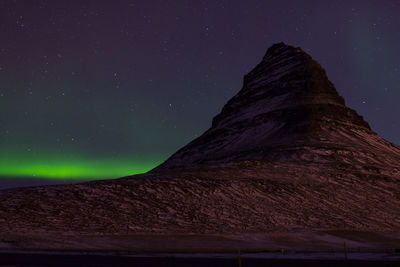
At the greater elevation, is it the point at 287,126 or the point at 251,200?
the point at 287,126

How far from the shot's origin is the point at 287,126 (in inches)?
4486

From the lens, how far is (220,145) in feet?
394

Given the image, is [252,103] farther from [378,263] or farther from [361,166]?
[378,263]

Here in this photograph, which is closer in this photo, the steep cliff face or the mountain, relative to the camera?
the mountain

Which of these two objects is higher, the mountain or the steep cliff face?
the steep cliff face

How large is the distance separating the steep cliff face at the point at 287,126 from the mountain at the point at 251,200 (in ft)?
1.73

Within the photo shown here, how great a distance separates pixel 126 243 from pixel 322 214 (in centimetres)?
3311

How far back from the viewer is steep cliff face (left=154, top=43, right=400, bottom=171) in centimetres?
9750

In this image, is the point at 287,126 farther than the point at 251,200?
Yes

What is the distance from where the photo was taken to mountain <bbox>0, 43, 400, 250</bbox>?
38.8 m

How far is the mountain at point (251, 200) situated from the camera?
38.8 meters

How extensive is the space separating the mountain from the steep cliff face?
0.53 meters

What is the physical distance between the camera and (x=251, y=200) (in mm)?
58844

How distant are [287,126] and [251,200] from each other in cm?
5816
